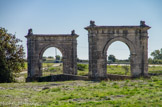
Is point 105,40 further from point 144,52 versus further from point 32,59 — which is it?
point 32,59

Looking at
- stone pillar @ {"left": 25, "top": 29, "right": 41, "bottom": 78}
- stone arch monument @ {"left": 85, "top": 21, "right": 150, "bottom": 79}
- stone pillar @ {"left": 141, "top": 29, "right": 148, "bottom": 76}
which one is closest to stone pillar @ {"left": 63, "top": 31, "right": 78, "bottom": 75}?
stone pillar @ {"left": 25, "top": 29, "right": 41, "bottom": 78}

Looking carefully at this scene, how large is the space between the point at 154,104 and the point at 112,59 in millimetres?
58502

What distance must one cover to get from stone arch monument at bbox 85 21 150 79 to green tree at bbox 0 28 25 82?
7.53m

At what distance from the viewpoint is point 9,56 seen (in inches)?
915

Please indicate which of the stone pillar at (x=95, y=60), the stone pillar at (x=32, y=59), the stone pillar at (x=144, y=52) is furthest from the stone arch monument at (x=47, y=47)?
the stone pillar at (x=144, y=52)


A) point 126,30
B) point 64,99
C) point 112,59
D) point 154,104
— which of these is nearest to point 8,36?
point 126,30

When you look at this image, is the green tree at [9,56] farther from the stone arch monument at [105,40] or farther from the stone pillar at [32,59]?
the stone arch monument at [105,40]

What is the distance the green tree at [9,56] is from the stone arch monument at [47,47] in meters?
1.45

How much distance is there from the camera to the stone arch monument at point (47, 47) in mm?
25453

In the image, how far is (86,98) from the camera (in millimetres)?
9961

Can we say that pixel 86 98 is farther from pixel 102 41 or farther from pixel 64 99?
pixel 102 41

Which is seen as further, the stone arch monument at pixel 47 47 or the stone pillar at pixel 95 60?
the stone arch monument at pixel 47 47

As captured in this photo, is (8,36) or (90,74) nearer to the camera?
(90,74)

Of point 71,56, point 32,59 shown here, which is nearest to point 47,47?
point 32,59
